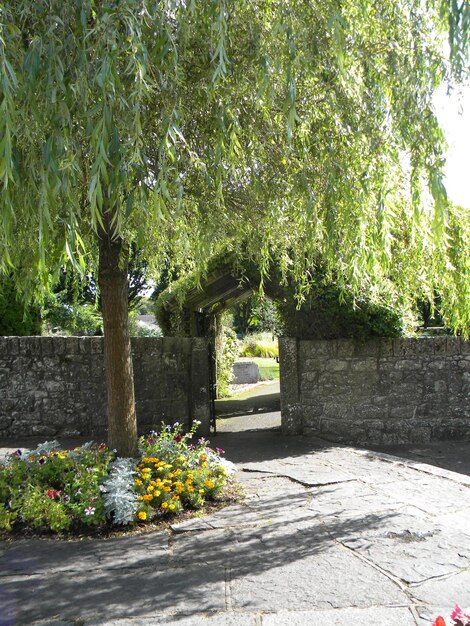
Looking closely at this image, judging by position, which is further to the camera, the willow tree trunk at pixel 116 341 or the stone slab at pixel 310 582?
the willow tree trunk at pixel 116 341

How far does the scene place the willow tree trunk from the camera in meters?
5.84

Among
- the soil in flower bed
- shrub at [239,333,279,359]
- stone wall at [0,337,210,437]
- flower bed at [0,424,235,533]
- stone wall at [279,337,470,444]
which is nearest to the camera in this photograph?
the soil in flower bed

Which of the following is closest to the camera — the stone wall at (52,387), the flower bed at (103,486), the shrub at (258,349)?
the flower bed at (103,486)

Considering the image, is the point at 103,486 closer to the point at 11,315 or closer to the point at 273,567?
the point at 273,567

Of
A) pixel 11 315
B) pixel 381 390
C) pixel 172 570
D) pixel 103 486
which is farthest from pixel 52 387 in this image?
pixel 172 570

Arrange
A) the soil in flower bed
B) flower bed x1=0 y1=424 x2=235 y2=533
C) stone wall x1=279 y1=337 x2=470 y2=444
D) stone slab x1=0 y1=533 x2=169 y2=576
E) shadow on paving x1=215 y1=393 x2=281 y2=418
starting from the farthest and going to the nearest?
shadow on paving x1=215 y1=393 x2=281 y2=418 → stone wall x1=279 y1=337 x2=470 y2=444 → flower bed x1=0 y1=424 x2=235 y2=533 → the soil in flower bed → stone slab x1=0 y1=533 x2=169 y2=576

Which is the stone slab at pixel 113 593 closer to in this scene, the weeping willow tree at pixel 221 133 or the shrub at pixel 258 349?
the weeping willow tree at pixel 221 133

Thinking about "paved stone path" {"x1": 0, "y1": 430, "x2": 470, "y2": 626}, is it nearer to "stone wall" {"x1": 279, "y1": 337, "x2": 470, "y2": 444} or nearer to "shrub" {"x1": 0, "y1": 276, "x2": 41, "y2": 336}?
"stone wall" {"x1": 279, "y1": 337, "x2": 470, "y2": 444}

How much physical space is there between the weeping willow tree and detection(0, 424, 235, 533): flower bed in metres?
0.48

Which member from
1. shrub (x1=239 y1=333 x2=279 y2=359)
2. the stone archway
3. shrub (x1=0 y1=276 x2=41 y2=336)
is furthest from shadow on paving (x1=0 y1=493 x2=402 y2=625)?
shrub (x1=239 y1=333 x2=279 y2=359)

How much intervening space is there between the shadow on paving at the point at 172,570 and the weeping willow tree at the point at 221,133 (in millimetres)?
1755

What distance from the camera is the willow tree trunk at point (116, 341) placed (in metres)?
5.84

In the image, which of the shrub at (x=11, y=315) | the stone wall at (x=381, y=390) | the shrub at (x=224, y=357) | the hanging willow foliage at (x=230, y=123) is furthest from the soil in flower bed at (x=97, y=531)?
the shrub at (x=224, y=357)

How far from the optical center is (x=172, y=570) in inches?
153
